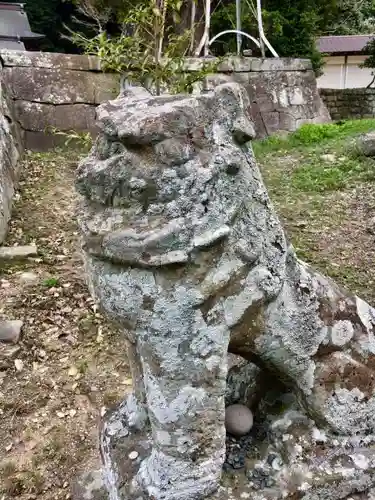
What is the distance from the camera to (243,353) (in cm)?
152

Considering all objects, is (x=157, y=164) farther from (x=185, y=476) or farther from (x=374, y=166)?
(x=374, y=166)

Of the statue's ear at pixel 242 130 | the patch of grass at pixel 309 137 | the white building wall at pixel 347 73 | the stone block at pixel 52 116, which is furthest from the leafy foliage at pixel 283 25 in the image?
the statue's ear at pixel 242 130

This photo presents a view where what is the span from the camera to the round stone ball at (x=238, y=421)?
5.40ft

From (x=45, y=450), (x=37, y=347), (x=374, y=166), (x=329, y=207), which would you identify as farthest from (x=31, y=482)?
(x=374, y=166)

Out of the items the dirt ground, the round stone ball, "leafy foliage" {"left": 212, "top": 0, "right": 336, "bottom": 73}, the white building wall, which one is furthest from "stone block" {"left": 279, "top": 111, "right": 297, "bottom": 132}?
the white building wall

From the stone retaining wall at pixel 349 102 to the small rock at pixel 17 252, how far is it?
1124 cm

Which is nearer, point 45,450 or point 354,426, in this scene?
point 354,426

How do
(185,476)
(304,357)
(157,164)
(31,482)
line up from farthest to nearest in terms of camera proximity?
1. (31,482)
2. (304,357)
3. (185,476)
4. (157,164)

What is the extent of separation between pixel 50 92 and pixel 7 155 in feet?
4.43

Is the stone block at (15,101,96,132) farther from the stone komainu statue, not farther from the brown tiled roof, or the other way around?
the brown tiled roof

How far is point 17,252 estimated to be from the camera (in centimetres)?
401

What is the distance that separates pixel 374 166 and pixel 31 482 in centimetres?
449

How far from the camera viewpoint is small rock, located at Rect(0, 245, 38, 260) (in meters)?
3.95

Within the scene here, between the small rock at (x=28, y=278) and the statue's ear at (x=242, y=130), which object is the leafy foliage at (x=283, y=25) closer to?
the small rock at (x=28, y=278)
